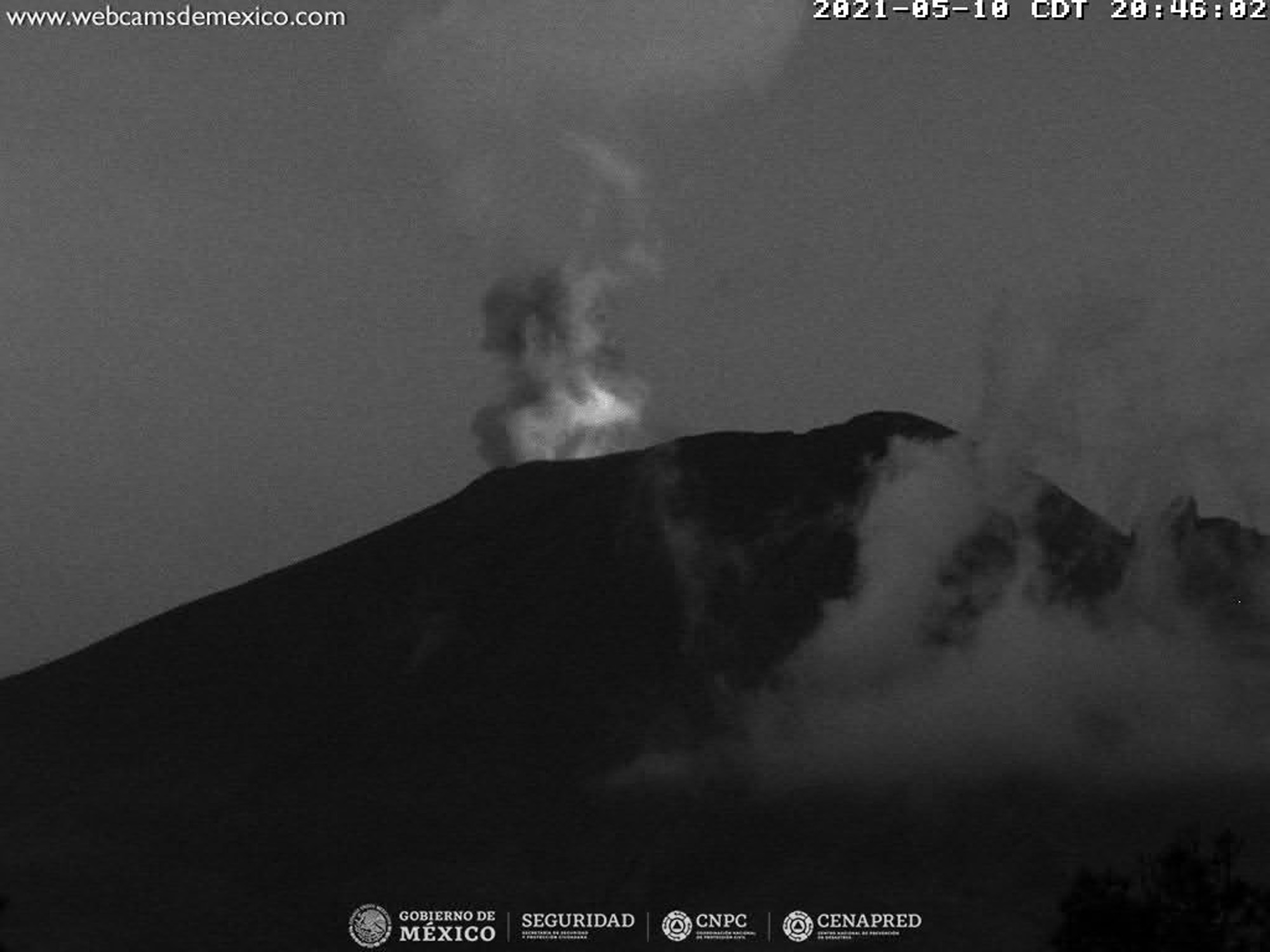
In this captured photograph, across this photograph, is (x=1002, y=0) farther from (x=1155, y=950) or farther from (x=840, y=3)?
(x=1155, y=950)

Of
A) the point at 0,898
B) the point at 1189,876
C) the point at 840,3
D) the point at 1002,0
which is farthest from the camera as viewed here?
the point at 840,3

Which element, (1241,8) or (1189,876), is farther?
(1241,8)

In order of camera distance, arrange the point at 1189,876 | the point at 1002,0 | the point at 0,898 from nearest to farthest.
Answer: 1. the point at 1189,876
2. the point at 0,898
3. the point at 1002,0

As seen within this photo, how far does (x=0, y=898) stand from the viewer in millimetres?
92750

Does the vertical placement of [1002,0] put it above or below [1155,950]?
above

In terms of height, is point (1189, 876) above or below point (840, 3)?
below

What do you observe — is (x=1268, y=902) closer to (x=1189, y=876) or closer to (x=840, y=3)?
(x=1189, y=876)

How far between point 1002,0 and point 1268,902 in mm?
39740

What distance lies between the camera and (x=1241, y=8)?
118 metres

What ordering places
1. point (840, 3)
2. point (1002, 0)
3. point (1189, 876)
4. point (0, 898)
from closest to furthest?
point (1189, 876), point (0, 898), point (1002, 0), point (840, 3)

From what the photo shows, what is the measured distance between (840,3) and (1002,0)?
10.7m

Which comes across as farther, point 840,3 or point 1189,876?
point 840,3

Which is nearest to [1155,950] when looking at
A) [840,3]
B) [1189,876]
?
[1189,876]

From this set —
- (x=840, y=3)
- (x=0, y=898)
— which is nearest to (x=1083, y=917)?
(x=0, y=898)
